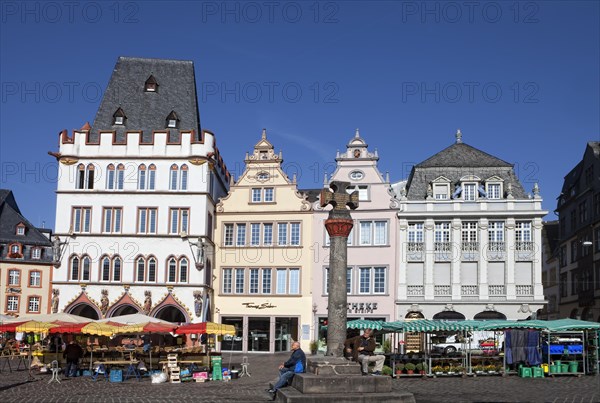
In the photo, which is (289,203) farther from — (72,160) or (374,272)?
(72,160)

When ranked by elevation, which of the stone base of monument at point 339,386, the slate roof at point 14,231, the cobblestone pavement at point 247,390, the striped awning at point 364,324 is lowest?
the cobblestone pavement at point 247,390

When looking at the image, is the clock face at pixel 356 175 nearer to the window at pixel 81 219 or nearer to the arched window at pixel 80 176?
the window at pixel 81 219

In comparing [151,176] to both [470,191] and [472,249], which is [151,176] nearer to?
[470,191]

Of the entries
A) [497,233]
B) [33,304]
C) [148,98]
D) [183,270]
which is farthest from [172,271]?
[497,233]

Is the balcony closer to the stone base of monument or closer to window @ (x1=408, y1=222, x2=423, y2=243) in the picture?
window @ (x1=408, y1=222, x2=423, y2=243)

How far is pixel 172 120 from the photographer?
182 ft

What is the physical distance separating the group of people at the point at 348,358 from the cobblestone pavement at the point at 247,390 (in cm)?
90

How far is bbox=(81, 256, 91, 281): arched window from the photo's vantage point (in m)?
52.5

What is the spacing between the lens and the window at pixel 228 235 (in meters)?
55.0

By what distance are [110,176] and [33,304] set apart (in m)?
19.0

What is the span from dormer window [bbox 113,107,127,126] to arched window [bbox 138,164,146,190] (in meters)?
3.94

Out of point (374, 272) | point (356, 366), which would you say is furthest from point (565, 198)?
point (356, 366)

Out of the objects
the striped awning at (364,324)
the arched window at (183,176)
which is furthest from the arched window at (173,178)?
the striped awning at (364,324)

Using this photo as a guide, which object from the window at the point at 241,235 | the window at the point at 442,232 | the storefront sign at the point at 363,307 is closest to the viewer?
the storefront sign at the point at 363,307
